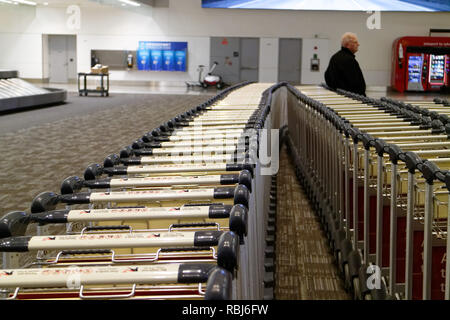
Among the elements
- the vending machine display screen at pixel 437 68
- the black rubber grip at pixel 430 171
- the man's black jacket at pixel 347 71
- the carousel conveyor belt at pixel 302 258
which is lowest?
the carousel conveyor belt at pixel 302 258

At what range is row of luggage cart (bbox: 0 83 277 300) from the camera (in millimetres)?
1359

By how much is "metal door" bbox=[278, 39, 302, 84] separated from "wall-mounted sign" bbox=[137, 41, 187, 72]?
4204 millimetres

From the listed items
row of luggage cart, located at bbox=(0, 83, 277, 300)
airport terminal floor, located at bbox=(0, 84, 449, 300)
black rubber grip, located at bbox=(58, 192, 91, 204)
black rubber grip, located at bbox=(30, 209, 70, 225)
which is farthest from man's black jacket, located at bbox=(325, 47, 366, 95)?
black rubber grip, located at bbox=(30, 209, 70, 225)

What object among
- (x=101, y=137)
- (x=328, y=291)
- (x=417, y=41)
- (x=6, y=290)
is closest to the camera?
(x=6, y=290)

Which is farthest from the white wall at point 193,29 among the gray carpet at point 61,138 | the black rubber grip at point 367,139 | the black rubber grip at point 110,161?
the black rubber grip at point 110,161

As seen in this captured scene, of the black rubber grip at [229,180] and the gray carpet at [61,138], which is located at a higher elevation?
the black rubber grip at [229,180]

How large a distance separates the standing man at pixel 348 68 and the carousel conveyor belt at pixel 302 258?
245 centimetres

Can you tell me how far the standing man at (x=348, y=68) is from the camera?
7.52m

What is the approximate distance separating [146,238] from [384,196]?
1.49 m

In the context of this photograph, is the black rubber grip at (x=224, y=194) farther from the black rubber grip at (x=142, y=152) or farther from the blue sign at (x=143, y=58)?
the blue sign at (x=143, y=58)
